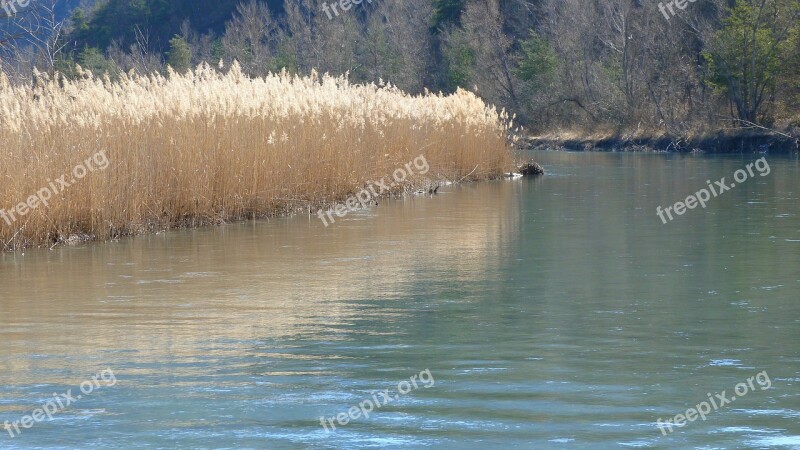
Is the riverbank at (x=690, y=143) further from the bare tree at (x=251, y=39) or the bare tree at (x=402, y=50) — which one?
the bare tree at (x=251, y=39)

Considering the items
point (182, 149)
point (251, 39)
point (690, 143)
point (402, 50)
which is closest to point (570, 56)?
point (690, 143)

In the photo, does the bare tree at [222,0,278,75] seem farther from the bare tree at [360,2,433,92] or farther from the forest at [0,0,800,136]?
the bare tree at [360,2,433,92]

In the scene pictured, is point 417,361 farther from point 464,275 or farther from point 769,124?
point 769,124

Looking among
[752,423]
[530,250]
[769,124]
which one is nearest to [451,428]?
[752,423]

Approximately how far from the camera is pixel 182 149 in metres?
14.4

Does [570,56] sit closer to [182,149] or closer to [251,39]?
[251,39]

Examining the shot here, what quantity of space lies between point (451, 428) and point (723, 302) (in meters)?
4.13

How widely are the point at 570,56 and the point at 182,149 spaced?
161 feet

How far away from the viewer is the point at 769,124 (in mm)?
46062

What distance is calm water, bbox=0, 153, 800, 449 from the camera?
558cm

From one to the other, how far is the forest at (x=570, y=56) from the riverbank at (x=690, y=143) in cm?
121

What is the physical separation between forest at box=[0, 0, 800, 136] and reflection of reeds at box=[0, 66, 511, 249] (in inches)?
52.8

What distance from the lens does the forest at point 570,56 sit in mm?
45906

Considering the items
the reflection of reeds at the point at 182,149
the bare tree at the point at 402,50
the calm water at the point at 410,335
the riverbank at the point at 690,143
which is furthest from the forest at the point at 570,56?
the calm water at the point at 410,335
